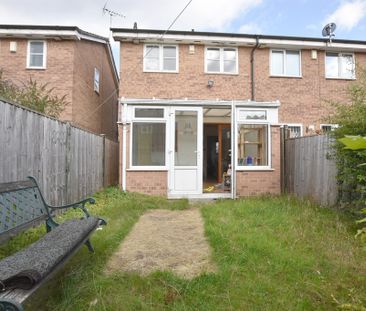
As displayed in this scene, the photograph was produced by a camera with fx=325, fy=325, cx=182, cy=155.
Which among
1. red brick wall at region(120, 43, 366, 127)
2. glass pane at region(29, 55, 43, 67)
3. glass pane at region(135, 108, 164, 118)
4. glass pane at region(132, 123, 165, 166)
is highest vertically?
glass pane at region(29, 55, 43, 67)

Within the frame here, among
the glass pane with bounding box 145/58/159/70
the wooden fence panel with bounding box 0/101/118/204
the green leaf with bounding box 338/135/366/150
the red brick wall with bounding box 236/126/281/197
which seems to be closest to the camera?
the green leaf with bounding box 338/135/366/150

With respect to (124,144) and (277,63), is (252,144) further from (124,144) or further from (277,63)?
(277,63)

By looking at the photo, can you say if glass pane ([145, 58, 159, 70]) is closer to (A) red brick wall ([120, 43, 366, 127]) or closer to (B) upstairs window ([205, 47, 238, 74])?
(A) red brick wall ([120, 43, 366, 127])

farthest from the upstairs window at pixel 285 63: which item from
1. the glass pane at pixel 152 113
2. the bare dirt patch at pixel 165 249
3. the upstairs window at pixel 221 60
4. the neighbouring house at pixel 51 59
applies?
the bare dirt patch at pixel 165 249

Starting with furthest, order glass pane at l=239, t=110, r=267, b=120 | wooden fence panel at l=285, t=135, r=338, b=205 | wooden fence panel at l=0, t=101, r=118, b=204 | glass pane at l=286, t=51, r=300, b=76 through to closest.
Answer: glass pane at l=286, t=51, r=300, b=76, glass pane at l=239, t=110, r=267, b=120, wooden fence panel at l=285, t=135, r=338, b=205, wooden fence panel at l=0, t=101, r=118, b=204

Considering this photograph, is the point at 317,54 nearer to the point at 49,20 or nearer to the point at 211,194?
the point at 211,194

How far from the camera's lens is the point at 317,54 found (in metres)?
13.9

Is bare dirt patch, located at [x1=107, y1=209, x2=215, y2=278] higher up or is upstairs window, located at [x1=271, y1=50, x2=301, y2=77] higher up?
upstairs window, located at [x1=271, y1=50, x2=301, y2=77]

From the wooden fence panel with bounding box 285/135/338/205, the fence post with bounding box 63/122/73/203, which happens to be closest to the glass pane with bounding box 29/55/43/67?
the fence post with bounding box 63/122/73/203

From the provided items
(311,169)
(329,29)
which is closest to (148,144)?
(311,169)

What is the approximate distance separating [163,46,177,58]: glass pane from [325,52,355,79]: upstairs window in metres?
6.64

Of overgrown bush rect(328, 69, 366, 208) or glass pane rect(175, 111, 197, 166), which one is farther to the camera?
glass pane rect(175, 111, 197, 166)

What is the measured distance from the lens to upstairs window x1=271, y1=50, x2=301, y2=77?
13.7 metres

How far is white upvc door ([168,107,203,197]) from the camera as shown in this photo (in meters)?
9.56
